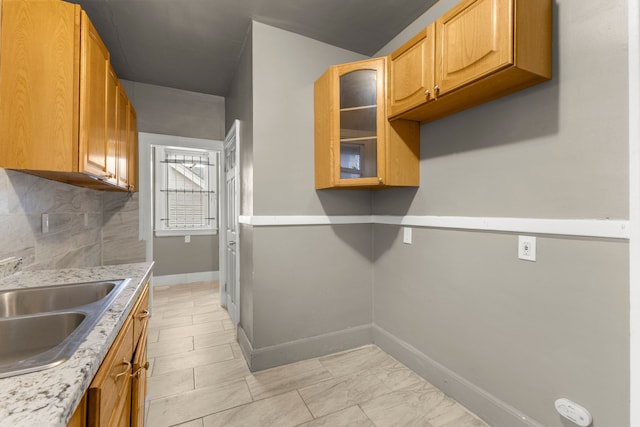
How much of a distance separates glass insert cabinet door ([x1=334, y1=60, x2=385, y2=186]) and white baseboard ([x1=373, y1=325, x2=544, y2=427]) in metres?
1.34

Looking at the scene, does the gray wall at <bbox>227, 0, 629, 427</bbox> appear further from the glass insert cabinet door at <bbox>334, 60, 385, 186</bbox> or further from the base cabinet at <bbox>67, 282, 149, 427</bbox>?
the base cabinet at <bbox>67, 282, 149, 427</bbox>

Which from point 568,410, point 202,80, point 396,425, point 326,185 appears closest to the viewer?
point 568,410

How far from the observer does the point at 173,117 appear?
12.3ft

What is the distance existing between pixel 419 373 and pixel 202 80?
3726 mm

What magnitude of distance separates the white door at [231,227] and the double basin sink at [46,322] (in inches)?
58.4

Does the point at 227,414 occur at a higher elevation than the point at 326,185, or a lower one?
lower

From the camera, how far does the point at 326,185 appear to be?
7.52 ft

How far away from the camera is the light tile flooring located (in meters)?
1.73

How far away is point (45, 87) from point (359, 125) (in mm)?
1807

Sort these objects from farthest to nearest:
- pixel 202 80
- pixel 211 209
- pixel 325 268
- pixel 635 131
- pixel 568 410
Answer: pixel 211 209, pixel 202 80, pixel 325 268, pixel 568 410, pixel 635 131

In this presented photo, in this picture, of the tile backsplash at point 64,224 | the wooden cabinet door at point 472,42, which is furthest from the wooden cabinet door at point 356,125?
the tile backsplash at point 64,224

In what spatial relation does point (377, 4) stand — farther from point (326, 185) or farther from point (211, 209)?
point (211, 209)

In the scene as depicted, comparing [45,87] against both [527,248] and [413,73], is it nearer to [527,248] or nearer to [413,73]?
[413,73]

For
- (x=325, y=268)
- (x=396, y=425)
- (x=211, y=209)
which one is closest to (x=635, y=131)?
(x=396, y=425)
